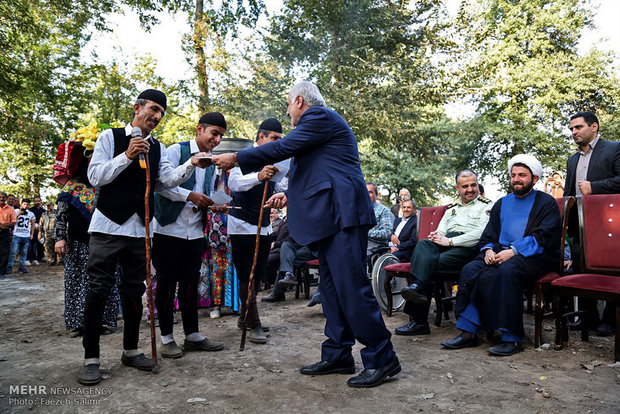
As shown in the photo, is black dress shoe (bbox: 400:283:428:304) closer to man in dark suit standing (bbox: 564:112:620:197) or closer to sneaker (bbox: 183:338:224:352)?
sneaker (bbox: 183:338:224:352)

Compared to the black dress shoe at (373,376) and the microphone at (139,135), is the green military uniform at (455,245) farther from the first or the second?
the microphone at (139,135)

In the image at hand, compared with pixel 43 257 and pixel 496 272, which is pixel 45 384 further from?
pixel 43 257

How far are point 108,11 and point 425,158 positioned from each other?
12952 millimetres

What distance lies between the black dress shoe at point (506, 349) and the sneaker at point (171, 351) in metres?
2.55

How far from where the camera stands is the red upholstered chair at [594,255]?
374 centimetres

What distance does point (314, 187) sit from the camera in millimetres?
3209

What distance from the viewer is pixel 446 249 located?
4.84 m

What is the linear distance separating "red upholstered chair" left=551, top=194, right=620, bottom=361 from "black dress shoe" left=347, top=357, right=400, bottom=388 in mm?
1711

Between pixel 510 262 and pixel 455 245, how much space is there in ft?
2.57

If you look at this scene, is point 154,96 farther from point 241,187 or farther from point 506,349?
point 506,349

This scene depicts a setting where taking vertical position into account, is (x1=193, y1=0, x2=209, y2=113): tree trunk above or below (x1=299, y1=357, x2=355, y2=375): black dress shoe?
above

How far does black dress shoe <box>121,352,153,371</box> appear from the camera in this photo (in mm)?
3369

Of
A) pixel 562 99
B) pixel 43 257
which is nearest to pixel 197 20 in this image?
pixel 43 257

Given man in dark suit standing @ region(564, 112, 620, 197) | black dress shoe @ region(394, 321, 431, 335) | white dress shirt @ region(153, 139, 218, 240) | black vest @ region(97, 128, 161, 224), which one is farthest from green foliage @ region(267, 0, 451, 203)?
black vest @ region(97, 128, 161, 224)
